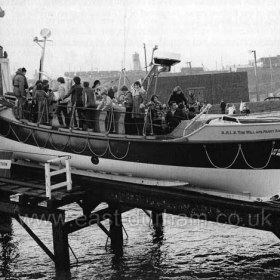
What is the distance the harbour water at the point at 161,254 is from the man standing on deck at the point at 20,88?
390cm

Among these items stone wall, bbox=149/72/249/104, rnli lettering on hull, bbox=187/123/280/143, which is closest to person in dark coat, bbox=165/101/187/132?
rnli lettering on hull, bbox=187/123/280/143

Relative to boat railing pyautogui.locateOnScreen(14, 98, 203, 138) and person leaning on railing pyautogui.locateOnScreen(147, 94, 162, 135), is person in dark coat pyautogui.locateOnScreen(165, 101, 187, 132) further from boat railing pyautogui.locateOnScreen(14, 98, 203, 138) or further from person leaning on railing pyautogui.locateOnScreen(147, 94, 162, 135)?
person leaning on railing pyautogui.locateOnScreen(147, 94, 162, 135)

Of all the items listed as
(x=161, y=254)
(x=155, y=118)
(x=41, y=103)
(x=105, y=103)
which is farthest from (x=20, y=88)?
(x=161, y=254)

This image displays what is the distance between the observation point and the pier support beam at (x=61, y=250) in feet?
33.8

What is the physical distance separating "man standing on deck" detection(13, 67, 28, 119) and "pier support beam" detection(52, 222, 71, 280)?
4.38m

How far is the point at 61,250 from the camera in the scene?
34.2 feet

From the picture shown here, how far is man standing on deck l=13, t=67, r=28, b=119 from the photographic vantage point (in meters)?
13.3

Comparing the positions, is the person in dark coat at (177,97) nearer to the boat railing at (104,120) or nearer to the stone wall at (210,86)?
the boat railing at (104,120)

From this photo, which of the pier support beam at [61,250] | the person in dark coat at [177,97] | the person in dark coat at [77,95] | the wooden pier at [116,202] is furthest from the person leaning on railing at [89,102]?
the pier support beam at [61,250]

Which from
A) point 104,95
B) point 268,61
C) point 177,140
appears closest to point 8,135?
point 104,95

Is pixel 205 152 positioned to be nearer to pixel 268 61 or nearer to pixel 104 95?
pixel 104 95

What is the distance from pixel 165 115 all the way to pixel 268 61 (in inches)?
2771

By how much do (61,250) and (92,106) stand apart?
145 inches

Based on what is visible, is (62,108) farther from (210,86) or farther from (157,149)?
(210,86)
